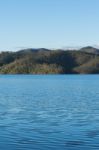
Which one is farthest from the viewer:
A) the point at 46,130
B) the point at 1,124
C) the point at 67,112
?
the point at 67,112

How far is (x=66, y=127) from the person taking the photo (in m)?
31.5

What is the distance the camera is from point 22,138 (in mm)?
27219

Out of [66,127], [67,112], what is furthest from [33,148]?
[67,112]

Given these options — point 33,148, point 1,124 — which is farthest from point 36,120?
point 33,148

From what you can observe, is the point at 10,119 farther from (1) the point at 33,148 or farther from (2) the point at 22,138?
(1) the point at 33,148

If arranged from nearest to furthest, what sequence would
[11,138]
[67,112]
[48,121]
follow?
1. [11,138]
2. [48,121]
3. [67,112]

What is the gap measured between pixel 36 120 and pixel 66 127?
4.65 m

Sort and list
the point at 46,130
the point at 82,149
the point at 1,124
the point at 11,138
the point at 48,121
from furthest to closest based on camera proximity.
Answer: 1. the point at 48,121
2. the point at 1,124
3. the point at 46,130
4. the point at 11,138
5. the point at 82,149

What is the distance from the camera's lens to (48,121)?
115 feet

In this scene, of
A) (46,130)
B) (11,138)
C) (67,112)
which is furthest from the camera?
(67,112)

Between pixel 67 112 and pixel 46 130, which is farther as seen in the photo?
pixel 67 112

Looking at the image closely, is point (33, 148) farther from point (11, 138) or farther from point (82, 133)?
point (82, 133)

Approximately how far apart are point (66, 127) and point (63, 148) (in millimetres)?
6960

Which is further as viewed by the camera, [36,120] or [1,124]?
[36,120]
